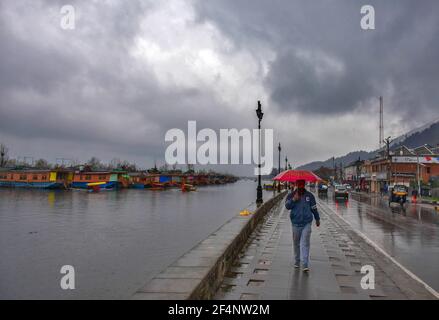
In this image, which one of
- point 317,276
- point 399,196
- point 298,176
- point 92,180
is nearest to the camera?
point 317,276

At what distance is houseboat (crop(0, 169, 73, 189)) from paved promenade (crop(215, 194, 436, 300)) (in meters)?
75.5

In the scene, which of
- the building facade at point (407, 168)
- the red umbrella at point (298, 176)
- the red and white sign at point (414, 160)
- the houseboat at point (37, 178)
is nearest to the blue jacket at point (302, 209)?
the red umbrella at point (298, 176)

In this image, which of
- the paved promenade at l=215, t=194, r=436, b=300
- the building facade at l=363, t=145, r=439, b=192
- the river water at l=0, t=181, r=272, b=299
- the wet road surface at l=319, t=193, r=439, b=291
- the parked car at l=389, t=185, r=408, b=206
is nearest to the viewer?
the paved promenade at l=215, t=194, r=436, b=300

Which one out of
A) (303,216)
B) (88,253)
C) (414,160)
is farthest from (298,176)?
(414,160)

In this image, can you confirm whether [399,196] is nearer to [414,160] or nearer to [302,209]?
[302,209]

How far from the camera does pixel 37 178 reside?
78.2 meters

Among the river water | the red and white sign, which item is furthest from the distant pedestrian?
the red and white sign

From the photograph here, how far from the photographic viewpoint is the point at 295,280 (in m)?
6.82

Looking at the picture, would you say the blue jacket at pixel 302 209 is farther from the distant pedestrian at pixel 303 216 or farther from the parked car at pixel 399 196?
the parked car at pixel 399 196

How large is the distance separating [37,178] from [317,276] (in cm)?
8272

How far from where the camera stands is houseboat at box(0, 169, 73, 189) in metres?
76.8

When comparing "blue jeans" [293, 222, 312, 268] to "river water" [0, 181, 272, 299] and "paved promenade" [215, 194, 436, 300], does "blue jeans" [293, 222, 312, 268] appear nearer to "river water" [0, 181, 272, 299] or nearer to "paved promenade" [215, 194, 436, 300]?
"paved promenade" [215, 194, 436, 300]

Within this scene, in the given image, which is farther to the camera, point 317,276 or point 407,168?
point 407,168
